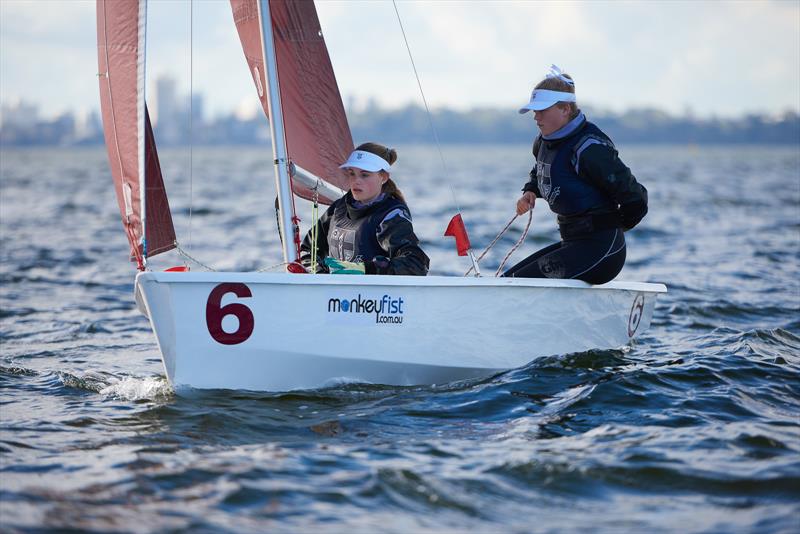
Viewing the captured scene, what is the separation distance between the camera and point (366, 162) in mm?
5227

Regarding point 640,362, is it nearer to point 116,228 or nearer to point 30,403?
point 30,403

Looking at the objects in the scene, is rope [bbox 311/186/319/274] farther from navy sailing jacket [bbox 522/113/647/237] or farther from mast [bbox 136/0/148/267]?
navy sailing jacket [bbox 522/113/647/237]

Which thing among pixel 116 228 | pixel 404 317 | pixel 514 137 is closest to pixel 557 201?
pixel 404 317

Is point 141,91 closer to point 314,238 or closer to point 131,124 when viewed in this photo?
point 131,124

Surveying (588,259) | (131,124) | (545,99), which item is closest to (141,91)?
(131,124)

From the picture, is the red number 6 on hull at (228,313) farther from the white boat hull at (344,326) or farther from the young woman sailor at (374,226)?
the young woman sailor at (374,226)

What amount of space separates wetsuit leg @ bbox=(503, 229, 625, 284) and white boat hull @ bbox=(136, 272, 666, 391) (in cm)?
10

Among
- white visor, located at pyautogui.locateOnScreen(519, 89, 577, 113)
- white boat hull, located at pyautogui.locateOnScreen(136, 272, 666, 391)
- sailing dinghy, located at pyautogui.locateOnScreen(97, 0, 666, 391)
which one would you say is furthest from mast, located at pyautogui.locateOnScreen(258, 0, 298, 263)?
white visor, located at pyautogui.locateOnScreen(519, 89, 577, 113)

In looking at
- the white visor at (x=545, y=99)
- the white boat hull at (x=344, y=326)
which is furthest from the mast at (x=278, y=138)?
the white visor at (x=545, y=99)

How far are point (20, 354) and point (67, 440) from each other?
2.43m

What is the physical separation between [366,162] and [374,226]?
34cm

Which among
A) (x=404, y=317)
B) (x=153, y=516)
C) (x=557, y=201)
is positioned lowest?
(x=153, y=516)

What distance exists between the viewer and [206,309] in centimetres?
462

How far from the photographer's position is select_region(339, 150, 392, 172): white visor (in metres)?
5.21
